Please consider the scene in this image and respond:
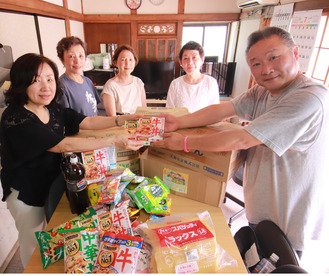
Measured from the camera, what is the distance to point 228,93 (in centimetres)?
449

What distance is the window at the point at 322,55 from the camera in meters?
2.14

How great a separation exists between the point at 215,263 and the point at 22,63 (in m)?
1.24

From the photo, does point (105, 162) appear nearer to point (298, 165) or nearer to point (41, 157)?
point (41, 157)

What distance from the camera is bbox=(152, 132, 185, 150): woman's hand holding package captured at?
1036mm

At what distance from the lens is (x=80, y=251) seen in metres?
0.71

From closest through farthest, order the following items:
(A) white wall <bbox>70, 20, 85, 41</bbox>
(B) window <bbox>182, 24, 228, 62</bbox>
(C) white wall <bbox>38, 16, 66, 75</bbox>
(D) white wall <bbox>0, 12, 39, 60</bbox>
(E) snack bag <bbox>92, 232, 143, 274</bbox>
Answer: (E) snack bag <bbox>92, 232, 143, 274</bbox>, (D) white wall <bbox>0, 12, 39, 60</bbox>, (C) white wall <bbox>38, 16, 66, 75</bbox>, (A) white wall <bbox>70, 20, 85, 41</bbox>, (B) window <bbox>182, 24, 228, 62</bbox>

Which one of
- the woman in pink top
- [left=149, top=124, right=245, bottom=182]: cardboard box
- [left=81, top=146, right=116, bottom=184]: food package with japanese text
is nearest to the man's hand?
[left=149, top=124, right=245, bottom=182]: cardboard box

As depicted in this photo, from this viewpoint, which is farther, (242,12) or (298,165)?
(242,12)

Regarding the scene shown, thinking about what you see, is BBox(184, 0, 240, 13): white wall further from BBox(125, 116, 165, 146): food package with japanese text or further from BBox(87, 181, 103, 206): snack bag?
BBox(87, 181, 103, 206): snack bag

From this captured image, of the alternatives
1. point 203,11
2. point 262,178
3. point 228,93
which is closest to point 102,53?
point 203,11

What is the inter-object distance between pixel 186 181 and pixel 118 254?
1.63 feet

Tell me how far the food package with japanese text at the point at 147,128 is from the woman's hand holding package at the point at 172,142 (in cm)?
3

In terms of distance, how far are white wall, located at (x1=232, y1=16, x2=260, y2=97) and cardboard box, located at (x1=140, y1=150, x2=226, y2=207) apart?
3.17 m

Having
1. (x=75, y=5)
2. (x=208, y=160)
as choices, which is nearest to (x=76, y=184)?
(x=208, y=160)
